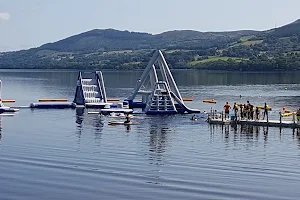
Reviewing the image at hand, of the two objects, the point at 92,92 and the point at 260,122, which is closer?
the point at 260,122

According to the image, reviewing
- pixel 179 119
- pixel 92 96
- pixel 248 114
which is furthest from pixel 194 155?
pixel 92 96

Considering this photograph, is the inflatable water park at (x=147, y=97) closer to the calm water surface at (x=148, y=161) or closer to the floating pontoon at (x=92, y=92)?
the floating pontoon at (x=92, y=92)

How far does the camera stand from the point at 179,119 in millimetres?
74500

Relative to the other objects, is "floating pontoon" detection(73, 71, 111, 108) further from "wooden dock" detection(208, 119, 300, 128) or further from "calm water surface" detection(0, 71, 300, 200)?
"wooden dock" detection(208, 119, 300, 128)

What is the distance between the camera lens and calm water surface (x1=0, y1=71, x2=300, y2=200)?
114ft

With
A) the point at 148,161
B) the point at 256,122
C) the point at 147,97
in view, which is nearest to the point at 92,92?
the point at 147,97

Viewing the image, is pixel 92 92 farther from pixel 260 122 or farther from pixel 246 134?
pixel 246 134

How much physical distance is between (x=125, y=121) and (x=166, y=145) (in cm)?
1658

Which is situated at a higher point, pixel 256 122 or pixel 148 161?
pixel 256 122

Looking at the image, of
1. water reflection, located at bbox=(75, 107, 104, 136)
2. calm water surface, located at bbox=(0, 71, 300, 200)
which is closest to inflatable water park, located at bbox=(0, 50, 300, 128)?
water reflection, located at bbox=(75, 107, 104, 136)

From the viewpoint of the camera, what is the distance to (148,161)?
4428 centimetres

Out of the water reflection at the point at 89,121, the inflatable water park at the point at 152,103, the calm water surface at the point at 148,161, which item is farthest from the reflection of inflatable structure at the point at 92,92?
the calm water surface at the point at 148,161

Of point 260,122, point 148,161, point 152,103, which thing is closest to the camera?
point 148,161

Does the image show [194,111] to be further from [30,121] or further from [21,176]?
[21,176]
